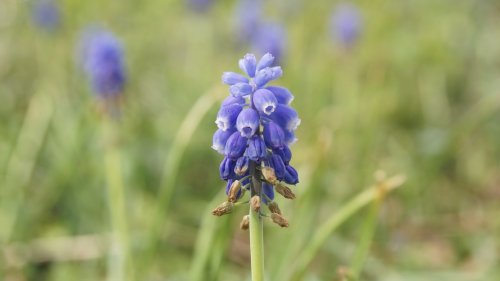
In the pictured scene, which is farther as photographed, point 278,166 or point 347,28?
point 347,28

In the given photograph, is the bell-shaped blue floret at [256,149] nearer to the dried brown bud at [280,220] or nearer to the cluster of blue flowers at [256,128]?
the cluster of blue flowers at [256,128]

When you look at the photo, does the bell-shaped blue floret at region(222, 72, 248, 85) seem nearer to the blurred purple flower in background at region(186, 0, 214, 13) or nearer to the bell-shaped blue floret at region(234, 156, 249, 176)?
the bell-shaped blue floret at region(234, 156, 249, 176)

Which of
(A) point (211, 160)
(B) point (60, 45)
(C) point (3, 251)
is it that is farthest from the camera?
(B) point (60, 45)

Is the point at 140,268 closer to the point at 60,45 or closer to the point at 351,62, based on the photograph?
the point at 351,62

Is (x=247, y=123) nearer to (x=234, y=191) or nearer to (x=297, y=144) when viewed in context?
(x=234, y=191)

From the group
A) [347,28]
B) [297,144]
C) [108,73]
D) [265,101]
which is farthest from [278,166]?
[347,28]

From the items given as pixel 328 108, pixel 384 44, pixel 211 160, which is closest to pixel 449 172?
pixel 328 108

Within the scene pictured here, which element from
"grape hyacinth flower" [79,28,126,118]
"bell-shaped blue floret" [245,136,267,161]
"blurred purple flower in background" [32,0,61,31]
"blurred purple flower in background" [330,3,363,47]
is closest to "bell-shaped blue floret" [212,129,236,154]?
"bell-shaped blue floret" [245,136,267,161]
